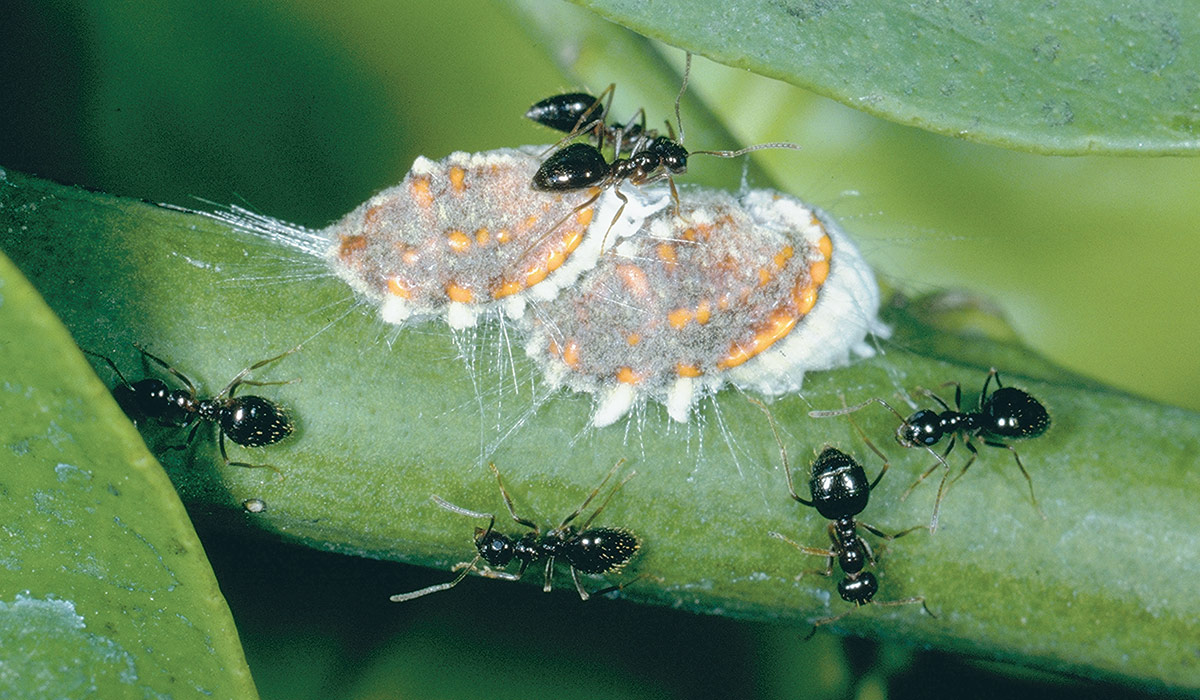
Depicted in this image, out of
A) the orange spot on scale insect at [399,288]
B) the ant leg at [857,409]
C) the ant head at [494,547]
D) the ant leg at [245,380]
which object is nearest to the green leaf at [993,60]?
the ant leg at [857,409]

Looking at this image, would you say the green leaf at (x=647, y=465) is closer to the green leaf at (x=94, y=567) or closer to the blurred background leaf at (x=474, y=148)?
the green leaf at (x=94, y=567)

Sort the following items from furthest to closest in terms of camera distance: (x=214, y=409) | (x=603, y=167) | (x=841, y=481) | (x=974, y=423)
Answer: (x=603, y=167)
(x=974, y=423)
(x=841, y=481)
(x=214, y=409)

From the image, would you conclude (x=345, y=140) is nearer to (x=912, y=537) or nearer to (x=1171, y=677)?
(x=912, y=537)

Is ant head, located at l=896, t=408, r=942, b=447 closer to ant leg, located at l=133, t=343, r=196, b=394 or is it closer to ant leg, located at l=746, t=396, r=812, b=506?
ant leg, located at l=746, t=396, r=812, b=506

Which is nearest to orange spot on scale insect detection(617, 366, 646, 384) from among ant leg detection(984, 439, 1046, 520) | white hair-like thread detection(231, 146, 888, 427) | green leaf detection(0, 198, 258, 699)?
white hair-like thread detection(231, 146, 888, 427)

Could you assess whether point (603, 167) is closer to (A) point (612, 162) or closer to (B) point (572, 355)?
(A) point (612, 162)

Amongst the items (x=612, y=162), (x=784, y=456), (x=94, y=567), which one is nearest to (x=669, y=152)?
(x=612, y=162)
